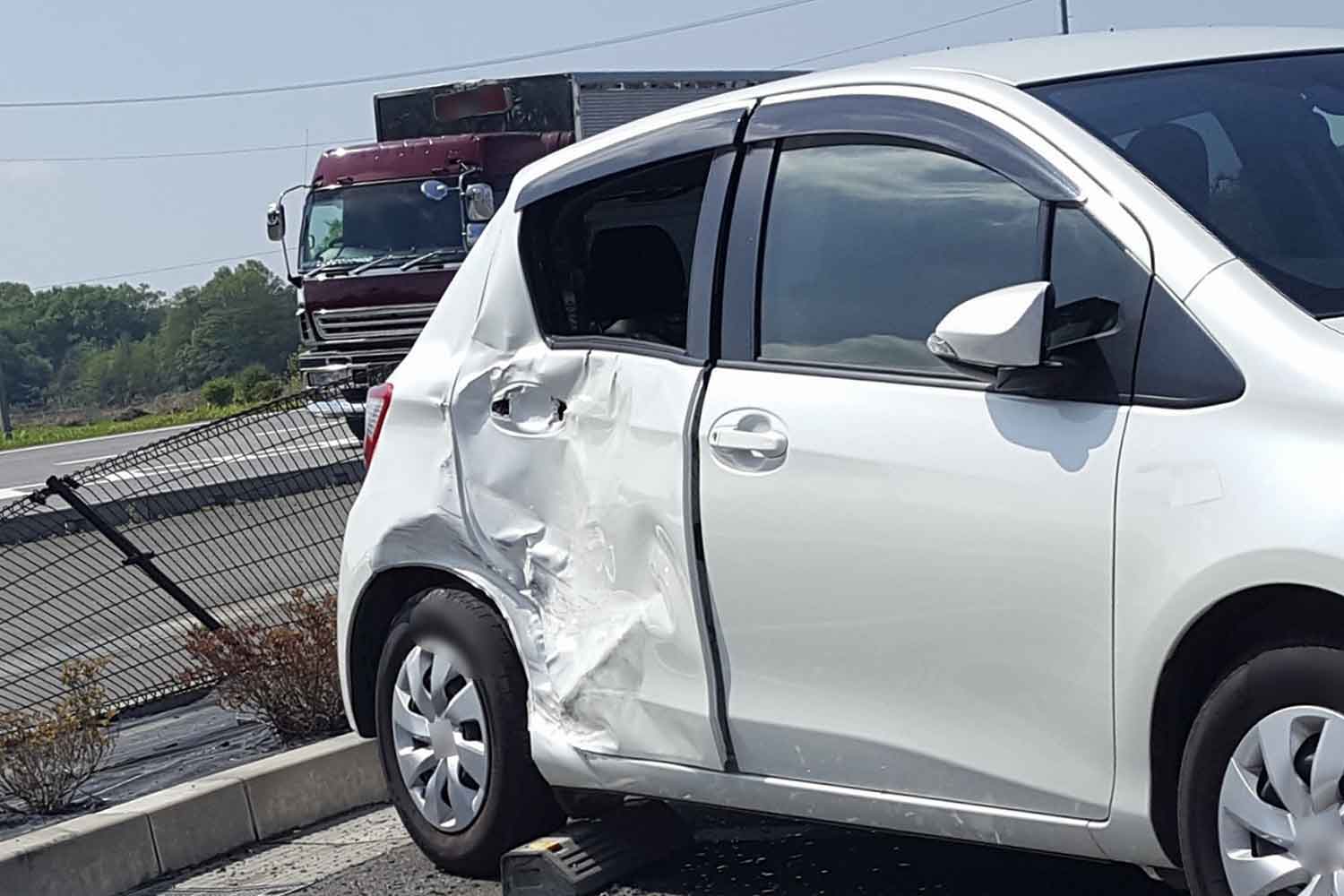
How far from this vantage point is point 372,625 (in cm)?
570

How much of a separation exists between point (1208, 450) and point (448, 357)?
7.93 feet

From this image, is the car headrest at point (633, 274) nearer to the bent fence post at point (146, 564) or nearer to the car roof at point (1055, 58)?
the car roof at point (1055, 58)

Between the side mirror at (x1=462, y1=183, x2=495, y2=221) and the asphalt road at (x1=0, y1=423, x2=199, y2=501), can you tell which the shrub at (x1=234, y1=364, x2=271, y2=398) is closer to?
the asphalt road at (x1=0, y1=423, x2=199, y2=501)

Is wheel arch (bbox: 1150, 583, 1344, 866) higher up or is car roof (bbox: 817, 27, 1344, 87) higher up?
car roof (bbox: 817, 27, 1344, 87)

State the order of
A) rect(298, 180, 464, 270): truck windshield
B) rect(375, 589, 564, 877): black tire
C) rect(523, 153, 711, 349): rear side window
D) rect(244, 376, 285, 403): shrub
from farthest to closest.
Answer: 1. rect(244, 376, 285, 403): shrub
2. rect(298, 180, 464, 270): truck windshield
3. rect(375, 589, 564, 877): black tire
4. rect(523, 153, 711, 349): rear side window

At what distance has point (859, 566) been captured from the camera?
4137 mm

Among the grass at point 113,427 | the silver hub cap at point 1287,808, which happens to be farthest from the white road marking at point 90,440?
the silver hub cap at point 1287,808

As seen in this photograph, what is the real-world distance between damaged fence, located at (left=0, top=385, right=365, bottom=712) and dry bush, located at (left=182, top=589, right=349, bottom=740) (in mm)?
517

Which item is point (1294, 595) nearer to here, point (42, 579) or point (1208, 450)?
point (1208, 450)

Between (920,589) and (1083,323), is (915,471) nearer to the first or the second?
(920,589)

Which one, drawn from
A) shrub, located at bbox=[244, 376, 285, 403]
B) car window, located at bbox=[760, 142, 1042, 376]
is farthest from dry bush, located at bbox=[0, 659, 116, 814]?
shrub, located at bbox=[244, 376, 285, 403]

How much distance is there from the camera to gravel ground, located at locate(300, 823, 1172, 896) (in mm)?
4707

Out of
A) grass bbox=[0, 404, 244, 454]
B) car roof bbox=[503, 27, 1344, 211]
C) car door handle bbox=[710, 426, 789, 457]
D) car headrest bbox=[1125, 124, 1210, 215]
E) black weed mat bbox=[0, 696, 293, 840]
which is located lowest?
grass bbox=[0, 404, 244, 454]

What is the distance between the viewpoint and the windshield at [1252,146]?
385 cm
